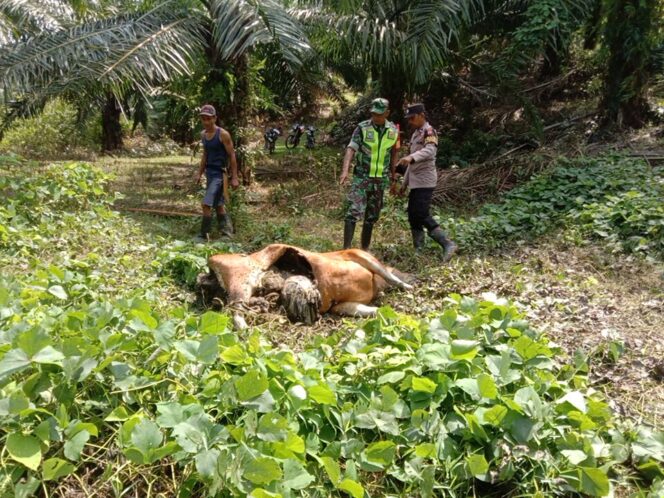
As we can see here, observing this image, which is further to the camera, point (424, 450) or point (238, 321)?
point (238, 321)

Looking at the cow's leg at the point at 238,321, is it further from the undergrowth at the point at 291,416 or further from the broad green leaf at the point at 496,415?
the broad green leaf at the point at 496,415

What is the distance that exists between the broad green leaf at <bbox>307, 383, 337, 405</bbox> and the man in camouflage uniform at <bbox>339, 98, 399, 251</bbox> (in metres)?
3.27

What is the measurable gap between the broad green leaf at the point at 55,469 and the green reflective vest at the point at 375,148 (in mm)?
4098

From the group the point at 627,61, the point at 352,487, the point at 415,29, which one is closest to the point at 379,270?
the point at 352,487

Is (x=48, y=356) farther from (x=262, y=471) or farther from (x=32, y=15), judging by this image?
(x=32, y=15)

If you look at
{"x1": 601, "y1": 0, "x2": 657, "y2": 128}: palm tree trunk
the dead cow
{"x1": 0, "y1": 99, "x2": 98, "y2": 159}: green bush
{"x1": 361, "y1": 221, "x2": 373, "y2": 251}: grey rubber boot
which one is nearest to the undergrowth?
the dead cow

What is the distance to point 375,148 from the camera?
5.16m

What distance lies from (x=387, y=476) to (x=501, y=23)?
10460 millimetres

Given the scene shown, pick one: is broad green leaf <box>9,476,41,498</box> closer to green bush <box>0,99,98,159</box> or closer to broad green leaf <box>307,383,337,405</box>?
broad green leaf <box>307,383,337,405</box>

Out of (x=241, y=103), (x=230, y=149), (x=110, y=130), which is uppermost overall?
(x=241, y=103)

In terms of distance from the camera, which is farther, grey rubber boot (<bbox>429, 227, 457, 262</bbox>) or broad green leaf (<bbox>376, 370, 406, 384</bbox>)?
grey rubber boot (<bbox>429, 227, 457, 262</bbox>)

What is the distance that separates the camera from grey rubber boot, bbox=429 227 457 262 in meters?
5.05

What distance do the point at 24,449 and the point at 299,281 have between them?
97.5 inches

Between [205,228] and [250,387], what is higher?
[250,387]
